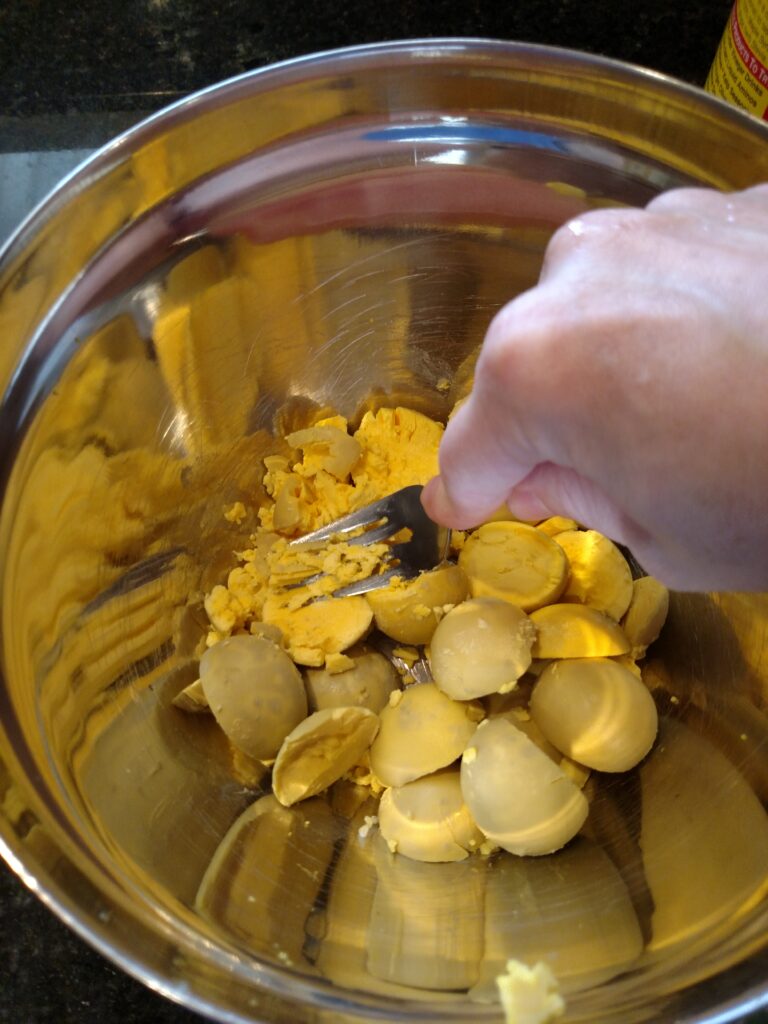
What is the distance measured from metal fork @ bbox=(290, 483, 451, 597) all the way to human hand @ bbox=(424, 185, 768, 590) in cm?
44

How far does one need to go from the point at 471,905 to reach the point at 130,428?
650 mm

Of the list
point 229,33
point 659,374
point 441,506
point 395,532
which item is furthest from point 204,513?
point 229,33

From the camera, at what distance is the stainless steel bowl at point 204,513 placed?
2.54 ft

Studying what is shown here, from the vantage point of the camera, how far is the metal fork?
1101mm

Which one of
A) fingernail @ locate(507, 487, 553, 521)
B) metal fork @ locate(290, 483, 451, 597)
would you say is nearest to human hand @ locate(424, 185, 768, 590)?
fingernail @ locate(507, 487, 553, 521)

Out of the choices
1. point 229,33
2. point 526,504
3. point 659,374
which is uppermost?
Result: point 229,33

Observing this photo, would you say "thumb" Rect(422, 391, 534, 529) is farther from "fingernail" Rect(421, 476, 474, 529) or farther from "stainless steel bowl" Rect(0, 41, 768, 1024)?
"stainless steel bowl" Rect(0, 41, 768, 1024)

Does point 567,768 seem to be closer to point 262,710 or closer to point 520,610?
point 520,610

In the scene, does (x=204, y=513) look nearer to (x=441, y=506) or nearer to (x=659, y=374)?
(x=441, y=506)

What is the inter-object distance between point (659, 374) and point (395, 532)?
603 mm

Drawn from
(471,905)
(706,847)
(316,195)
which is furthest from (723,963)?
(316,195)

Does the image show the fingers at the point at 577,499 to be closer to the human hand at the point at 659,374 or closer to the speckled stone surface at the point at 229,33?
the human hand at the point at 659,374

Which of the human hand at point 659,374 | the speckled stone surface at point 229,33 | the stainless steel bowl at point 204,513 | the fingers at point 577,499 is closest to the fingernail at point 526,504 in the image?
the fingers at point 577,499

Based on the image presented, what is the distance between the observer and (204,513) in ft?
3.55
